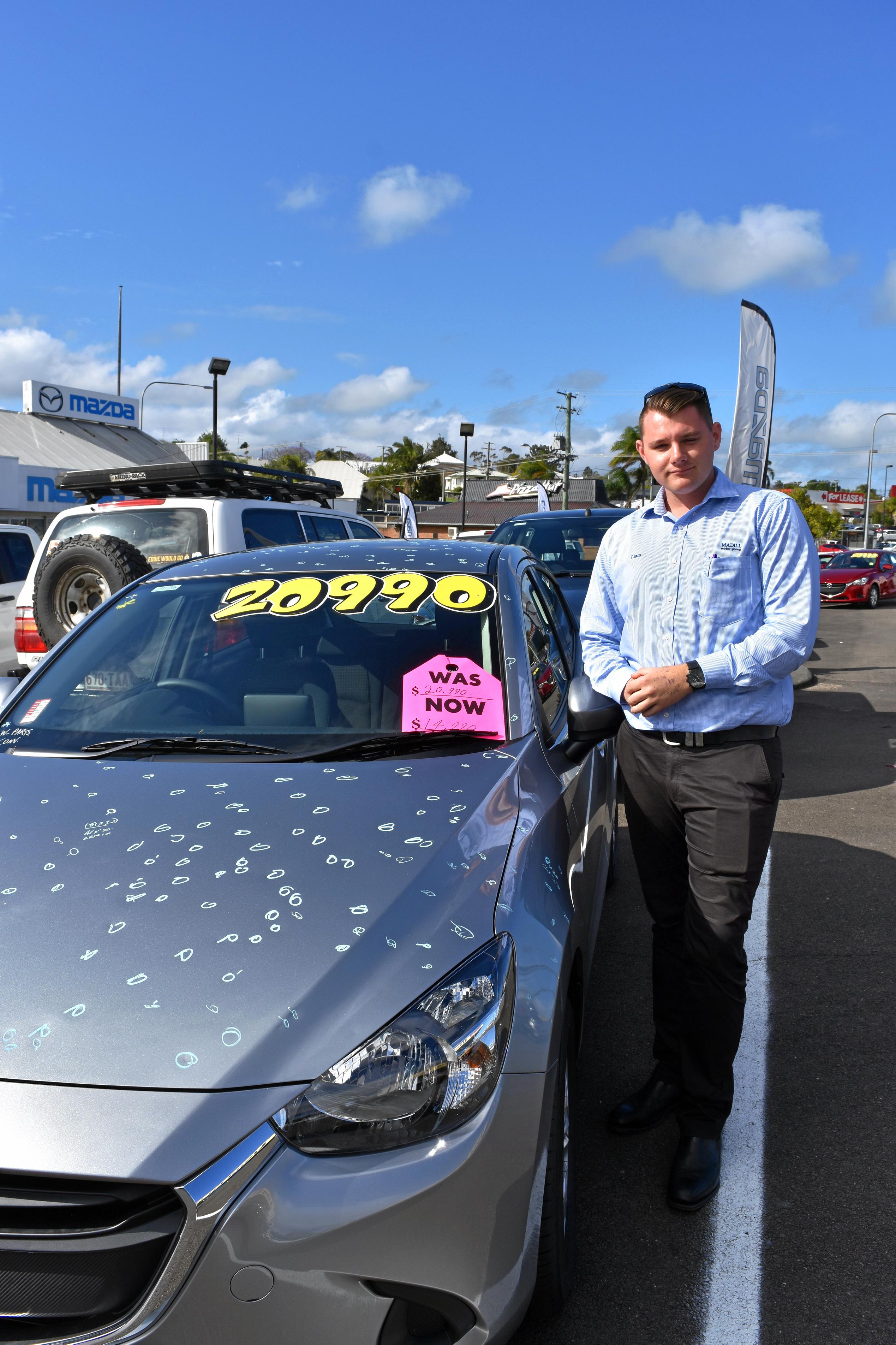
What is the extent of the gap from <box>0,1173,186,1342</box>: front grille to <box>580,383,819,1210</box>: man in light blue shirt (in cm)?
158

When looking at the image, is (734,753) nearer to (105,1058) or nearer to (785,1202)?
(785,1202)

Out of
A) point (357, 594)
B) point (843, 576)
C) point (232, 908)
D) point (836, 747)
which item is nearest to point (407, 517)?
point (836, 747)

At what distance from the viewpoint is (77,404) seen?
115 ft

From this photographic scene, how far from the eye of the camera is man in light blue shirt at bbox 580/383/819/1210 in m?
2.54

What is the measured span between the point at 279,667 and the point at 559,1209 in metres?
1.62

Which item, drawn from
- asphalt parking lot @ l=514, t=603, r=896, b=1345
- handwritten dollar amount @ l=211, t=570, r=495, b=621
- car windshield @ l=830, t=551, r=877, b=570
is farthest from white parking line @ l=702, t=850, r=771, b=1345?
car windshield @ l=830, t=551, r=877, b=570

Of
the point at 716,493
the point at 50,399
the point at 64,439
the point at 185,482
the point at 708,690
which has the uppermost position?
the point at 50,399

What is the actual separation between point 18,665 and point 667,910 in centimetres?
715

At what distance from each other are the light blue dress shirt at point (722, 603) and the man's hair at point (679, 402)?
180 millimetres

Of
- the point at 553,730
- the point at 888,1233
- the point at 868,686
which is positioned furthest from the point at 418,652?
the point at 868,686

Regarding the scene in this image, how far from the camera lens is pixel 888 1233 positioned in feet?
7.88

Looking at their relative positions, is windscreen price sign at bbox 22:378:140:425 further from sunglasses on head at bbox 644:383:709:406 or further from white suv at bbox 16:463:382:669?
sunglasses on head at bbox 644:383:709:406

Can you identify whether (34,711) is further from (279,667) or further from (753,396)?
(753,396)

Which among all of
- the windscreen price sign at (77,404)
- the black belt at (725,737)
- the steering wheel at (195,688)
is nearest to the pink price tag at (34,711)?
the steering wheel at (195,688)
